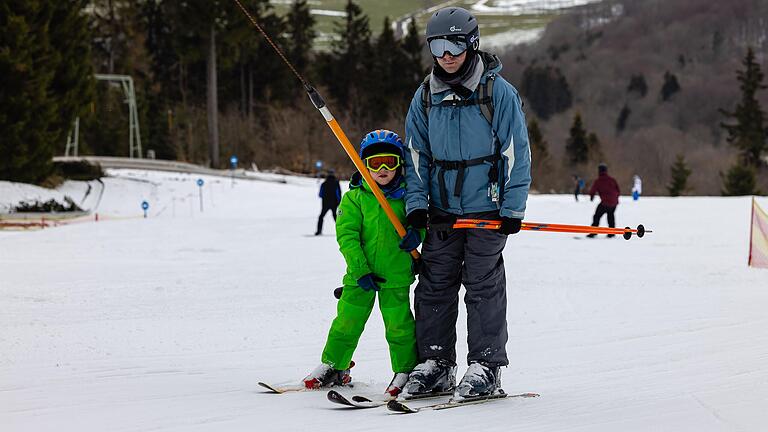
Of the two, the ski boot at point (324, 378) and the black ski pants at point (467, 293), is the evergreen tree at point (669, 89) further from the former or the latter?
the ski boot at point (324, 378)

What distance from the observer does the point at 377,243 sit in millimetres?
5285

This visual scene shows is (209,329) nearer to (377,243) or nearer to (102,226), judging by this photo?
(377,243)

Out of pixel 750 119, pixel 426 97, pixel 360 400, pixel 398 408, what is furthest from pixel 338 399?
pixel 750 119

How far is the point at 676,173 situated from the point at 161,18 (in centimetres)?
4229

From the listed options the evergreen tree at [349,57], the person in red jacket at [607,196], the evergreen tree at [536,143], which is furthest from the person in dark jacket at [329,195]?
the evergreen tree at [536,143]

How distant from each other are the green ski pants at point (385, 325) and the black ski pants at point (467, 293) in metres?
0.07

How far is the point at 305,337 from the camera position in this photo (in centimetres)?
783

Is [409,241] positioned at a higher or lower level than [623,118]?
lower

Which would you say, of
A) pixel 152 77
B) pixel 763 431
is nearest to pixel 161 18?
pixel 152 77

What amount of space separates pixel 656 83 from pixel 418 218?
549 feet

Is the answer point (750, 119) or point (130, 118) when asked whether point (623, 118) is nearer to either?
point (750, 119)

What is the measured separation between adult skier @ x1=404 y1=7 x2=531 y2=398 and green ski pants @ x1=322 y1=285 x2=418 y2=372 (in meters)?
0.07

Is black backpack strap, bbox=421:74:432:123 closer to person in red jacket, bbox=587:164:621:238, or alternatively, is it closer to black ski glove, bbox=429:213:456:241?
black ski glove, bbox=429:213:456:241

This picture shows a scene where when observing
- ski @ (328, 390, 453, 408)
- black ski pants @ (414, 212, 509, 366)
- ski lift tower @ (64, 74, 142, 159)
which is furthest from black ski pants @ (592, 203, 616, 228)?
ski lift tower @ (64, 74, 142, 159)
